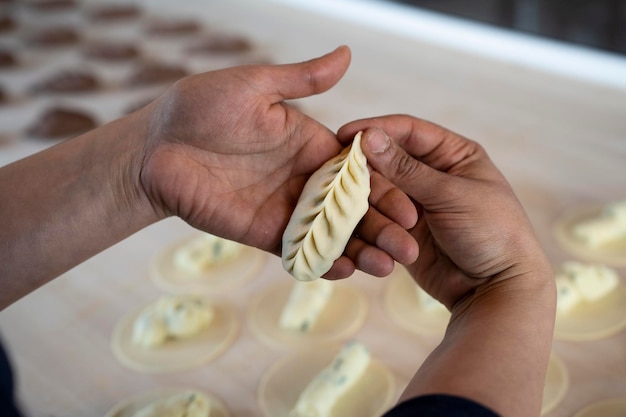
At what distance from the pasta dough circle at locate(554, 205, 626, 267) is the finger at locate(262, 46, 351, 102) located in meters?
1.08

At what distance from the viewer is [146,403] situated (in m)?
1.74

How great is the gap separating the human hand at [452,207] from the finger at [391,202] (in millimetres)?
22

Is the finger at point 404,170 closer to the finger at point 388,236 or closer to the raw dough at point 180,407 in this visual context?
the finger at point 388,236

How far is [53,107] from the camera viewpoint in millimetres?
3201

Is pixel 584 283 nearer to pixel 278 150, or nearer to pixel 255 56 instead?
pixel 278 150

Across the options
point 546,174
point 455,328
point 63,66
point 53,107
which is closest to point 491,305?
point 455,328

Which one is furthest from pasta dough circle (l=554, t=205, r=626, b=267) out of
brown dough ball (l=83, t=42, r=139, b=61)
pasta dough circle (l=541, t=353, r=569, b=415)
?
brown dough ball (l=83, t=42, r=139, b=61)

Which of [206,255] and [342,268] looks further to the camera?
[206,255]

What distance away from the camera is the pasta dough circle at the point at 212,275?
7.08ft

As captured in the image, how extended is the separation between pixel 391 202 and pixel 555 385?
0.70m

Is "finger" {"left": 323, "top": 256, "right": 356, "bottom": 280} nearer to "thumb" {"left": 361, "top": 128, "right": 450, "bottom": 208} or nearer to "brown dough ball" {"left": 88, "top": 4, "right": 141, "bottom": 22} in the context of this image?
"thumb" {"left": 361, "top": 128, "right": 450, "bottom": 208}

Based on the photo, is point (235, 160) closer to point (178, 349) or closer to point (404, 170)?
point (404, 170)

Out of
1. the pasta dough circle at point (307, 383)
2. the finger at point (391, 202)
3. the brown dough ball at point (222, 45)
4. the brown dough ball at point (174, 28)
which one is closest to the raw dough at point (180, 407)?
the pasta dough circle at point (307, 383)

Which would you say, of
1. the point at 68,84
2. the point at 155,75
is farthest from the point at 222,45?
the point at 68,84
